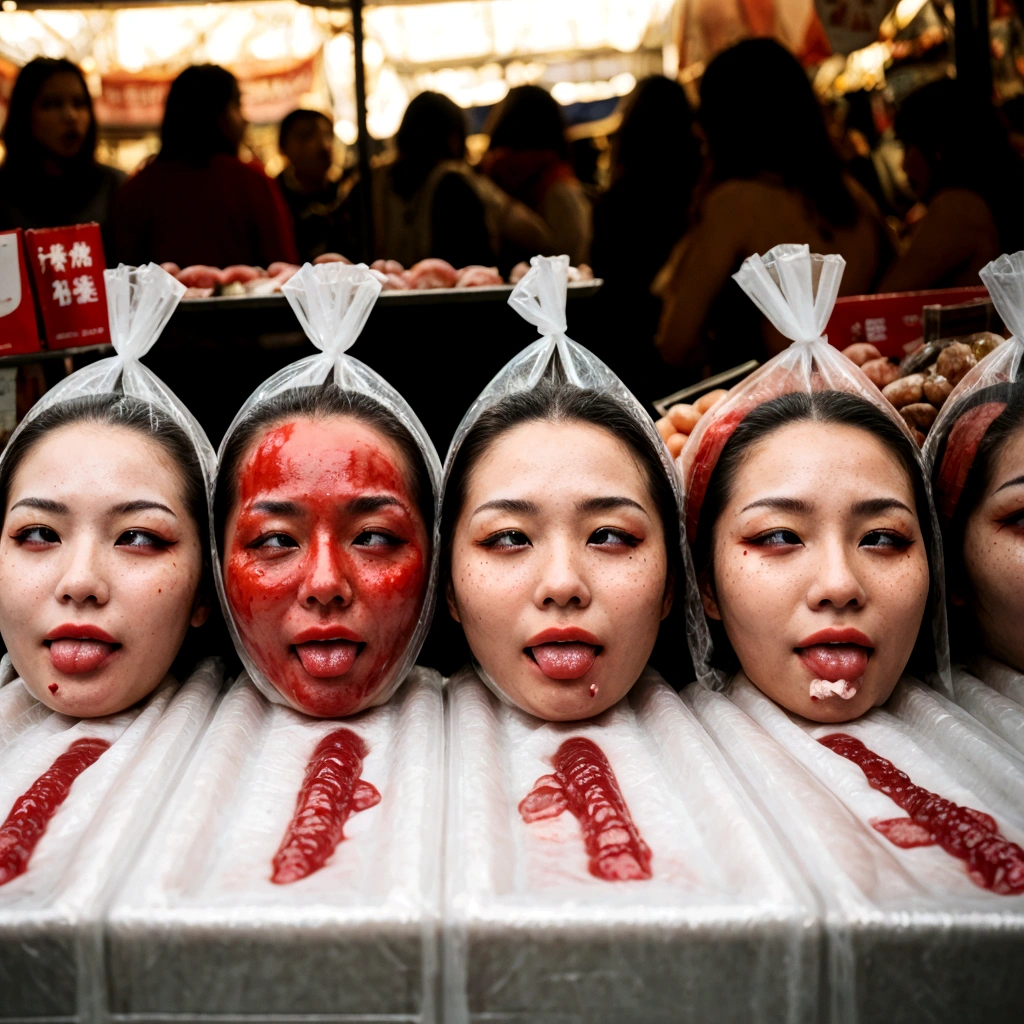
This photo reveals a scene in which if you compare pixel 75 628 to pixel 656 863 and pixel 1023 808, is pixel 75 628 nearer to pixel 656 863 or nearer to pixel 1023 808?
pixel 656 863

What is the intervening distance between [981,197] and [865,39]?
5.17ft

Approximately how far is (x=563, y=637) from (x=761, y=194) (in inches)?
91.7

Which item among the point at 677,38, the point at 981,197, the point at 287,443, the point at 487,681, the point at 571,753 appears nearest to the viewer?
the point at 571,753

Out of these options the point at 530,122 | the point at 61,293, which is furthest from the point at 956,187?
the point at 61,293

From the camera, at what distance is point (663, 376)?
466 centimetres

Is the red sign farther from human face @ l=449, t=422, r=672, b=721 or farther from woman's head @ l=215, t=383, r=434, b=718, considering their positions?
woman's head @ l=215, t=383, r=434, b=718

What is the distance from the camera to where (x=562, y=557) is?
2.04m

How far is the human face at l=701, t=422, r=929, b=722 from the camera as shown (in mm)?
2057

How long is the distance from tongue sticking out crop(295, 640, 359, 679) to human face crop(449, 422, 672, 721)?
249 mm

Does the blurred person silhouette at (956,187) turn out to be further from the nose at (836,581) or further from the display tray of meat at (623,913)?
the display tray of meat at (623,913)

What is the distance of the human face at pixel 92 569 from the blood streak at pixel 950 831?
143 centimetres

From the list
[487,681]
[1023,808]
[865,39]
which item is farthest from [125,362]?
[865,39]

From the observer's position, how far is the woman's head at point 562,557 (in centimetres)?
206

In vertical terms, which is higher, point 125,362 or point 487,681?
point 125,362
